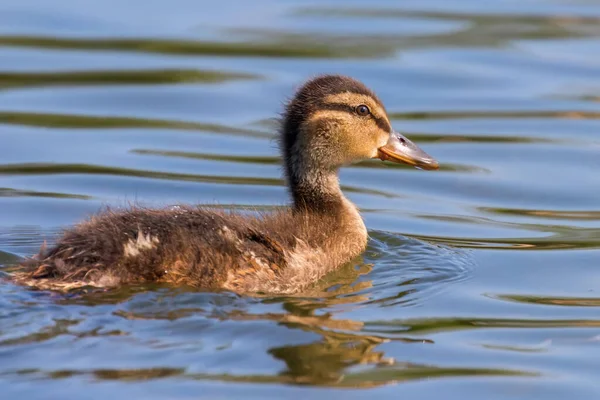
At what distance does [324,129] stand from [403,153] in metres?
0.91

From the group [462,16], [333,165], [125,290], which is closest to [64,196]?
[333,165]

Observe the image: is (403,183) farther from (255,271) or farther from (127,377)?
(127,377)

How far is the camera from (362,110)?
10.1 meters

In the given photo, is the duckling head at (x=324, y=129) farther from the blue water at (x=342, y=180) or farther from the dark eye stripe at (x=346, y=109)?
the blue water at (x=342, y=180)

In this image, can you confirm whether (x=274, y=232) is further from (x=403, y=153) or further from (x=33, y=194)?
(x=33, y=194)

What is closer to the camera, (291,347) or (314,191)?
(291,347)

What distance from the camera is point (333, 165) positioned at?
10078mm

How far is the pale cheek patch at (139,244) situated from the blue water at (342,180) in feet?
0.82

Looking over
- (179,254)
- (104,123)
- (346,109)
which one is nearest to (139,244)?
(179,254)

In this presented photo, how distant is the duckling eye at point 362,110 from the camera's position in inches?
397

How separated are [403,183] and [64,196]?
3227mm

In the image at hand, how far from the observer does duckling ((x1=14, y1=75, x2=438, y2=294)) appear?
27.7ft

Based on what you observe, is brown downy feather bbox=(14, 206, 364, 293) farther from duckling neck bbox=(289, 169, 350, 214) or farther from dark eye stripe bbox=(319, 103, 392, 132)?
dark eye stripe bbox=(319, 103, 392, 132)

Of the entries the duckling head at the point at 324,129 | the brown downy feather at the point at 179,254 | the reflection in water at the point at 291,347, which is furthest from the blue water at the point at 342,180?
the duckling head at the point at 324,129
